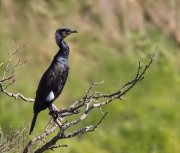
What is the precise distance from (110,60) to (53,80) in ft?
32.1

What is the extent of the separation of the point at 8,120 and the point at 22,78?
6.09 feet

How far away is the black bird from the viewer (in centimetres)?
627

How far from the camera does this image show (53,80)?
6.29 m

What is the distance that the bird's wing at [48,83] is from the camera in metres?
6.27

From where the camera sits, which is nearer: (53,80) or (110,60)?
(53,80)

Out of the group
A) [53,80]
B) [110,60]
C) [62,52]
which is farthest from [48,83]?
[110,60]

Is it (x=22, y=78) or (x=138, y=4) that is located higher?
(x=138, y=4)

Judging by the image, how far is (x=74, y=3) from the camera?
1659cm

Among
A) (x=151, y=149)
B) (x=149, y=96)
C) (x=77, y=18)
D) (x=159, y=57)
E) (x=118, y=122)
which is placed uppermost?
(x=77, y=18)

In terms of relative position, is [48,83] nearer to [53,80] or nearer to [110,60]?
[53,80]

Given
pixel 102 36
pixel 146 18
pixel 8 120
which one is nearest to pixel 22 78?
pixel 8 120

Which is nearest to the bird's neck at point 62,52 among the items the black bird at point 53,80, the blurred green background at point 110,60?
the black bird at point 53,80

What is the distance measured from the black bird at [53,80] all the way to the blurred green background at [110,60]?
6.62 m

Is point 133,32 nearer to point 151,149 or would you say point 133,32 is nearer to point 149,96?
point 149,96
